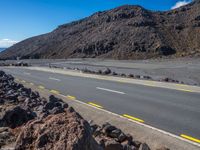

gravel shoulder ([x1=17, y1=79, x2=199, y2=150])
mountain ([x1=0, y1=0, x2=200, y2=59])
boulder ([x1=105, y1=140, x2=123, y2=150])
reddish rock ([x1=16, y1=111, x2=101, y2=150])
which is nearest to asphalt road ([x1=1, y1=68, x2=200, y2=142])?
gravel shoulder ([x1=17, y1=79, x2=199, y2=150])

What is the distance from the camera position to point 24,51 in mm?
99188

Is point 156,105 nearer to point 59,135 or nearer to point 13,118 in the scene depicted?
point 13,118

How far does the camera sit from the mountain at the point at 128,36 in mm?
67125

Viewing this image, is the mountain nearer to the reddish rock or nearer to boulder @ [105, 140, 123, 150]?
boulder @ [105, 140, 123, 150]

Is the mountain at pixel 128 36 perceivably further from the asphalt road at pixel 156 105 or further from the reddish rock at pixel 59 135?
the reddish rock at pixel 59 135

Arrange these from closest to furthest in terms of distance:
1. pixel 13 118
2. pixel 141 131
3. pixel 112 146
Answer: pixel 112 146 → pixel 13 118 → pixel 141 131

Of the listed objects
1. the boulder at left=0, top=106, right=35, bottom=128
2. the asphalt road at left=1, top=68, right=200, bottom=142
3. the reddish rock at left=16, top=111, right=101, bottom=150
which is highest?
the reddish rock at left=16, top=111, right=101, bottom=150

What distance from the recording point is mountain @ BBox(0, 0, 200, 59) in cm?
6712

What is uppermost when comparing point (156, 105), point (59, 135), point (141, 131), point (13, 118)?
point (59, 135)

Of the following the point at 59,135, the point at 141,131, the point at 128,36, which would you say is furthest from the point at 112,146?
the point at 128,36

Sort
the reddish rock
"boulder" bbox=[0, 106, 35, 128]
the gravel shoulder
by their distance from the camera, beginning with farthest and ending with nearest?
1. "boulder" bbox=[0, 106, 35, 128]
2. the gravel shoulder
3. the reddish rock

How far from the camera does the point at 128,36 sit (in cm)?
7400

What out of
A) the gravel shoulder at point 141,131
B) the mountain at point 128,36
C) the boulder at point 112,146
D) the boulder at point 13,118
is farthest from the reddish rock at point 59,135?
the mountain at point 128,36

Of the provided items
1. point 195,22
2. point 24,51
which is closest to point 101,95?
point 195,22
